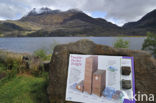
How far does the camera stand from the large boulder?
3.51 meters

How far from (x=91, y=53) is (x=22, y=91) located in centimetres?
333

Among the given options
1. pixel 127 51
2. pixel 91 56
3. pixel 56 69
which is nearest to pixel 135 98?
pixel 127 51

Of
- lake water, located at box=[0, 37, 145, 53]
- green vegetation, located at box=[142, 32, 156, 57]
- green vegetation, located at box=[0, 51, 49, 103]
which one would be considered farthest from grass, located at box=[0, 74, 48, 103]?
green vegetation, located at box=[142, 32, 156, 57]

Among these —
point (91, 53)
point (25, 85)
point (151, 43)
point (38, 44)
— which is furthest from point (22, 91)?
point (38, 44)

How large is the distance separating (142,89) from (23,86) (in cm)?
483

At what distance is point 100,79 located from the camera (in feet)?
11.9

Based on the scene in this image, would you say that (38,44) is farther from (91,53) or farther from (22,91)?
(91,53)

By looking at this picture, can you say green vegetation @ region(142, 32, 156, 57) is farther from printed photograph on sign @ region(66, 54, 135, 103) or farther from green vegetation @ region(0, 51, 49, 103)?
green vegetation @ region(0, 51, 49, 103)

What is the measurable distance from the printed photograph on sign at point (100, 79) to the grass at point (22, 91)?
1460mm

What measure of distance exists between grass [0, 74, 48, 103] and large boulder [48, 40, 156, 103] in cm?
73

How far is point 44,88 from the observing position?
16.4ft

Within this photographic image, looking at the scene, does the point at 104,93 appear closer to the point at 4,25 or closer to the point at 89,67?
the point at 89,67

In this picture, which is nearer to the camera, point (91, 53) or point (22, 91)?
point (91, 53)

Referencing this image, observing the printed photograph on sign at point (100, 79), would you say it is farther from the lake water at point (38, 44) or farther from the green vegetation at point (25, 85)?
the lake water at point (38, 44)
